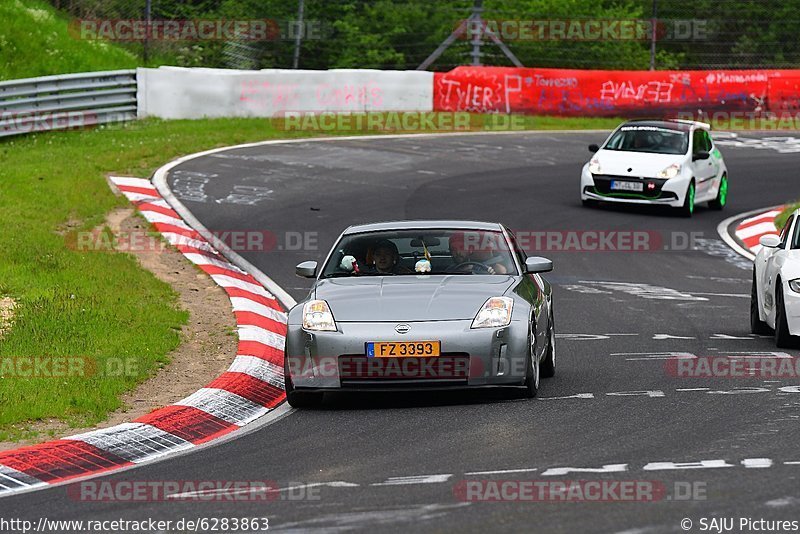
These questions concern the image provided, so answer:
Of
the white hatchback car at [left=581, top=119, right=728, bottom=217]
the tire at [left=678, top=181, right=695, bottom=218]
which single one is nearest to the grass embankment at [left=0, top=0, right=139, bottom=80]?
the white hatchback car at [left=581, top=119, right=728, bottom=217]

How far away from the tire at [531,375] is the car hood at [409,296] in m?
0.47

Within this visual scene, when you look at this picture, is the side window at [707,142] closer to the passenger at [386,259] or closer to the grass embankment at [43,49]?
the grass embankment at [43,49]

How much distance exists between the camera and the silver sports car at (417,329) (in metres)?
9.71

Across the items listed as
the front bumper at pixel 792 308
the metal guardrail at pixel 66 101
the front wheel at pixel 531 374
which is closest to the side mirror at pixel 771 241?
the front bumper at pixel 792 308

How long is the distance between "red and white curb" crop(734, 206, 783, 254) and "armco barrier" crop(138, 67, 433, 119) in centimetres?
1107

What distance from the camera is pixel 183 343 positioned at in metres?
12.2

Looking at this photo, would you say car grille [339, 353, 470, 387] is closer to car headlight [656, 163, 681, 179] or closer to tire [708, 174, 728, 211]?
car headlight [656, 163, 681, 179]

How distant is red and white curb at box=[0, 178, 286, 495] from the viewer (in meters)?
8.11

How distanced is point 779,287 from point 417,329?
408 cm

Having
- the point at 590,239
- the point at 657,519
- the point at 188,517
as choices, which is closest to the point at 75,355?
the point at 188,517

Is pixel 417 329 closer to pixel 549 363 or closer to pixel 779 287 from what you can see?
pixel 549 363

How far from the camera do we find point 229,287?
48.9 ft

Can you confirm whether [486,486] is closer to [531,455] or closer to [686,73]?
[531,455]

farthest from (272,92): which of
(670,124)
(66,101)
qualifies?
(670,124)
